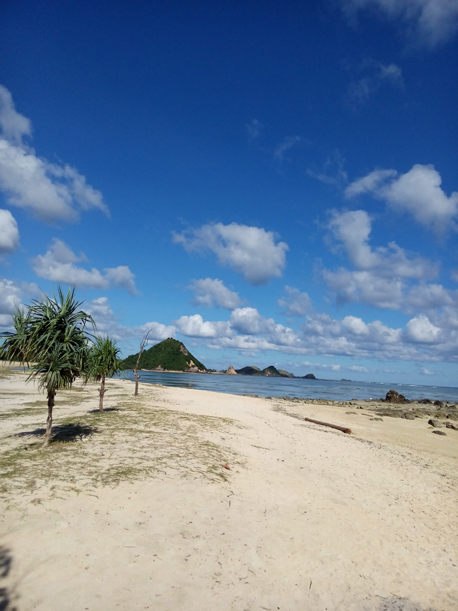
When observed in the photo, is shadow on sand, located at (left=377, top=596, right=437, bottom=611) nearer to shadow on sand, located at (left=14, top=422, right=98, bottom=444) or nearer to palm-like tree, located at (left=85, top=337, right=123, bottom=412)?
shadow on sand, located at (left=14, top=422, right=98, bottom=444)

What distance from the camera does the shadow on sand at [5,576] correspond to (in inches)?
197

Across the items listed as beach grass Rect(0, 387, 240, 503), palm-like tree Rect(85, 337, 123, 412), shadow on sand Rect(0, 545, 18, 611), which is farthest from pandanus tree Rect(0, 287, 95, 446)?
palm-like tree Rect(85, 337, 123, 412)

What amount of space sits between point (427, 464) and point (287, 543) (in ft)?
44.1

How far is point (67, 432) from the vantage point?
48.4ft

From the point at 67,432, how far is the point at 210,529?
9541mm

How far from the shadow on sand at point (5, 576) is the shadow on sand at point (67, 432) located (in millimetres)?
7561

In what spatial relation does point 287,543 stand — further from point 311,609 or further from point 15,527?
point 15,527

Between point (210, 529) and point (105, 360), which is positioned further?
point (105, 360)

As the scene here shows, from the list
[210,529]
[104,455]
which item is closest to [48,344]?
[104,455]

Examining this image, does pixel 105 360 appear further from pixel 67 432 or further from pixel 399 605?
pixel 399 605

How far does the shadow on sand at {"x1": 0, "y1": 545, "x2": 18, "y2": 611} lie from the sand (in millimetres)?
26

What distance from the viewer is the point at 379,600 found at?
21.3 ft

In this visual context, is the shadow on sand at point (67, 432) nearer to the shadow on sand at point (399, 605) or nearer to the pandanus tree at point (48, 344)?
the pandanus tree at point (48, 344)

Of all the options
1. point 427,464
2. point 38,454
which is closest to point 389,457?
point 427,464
